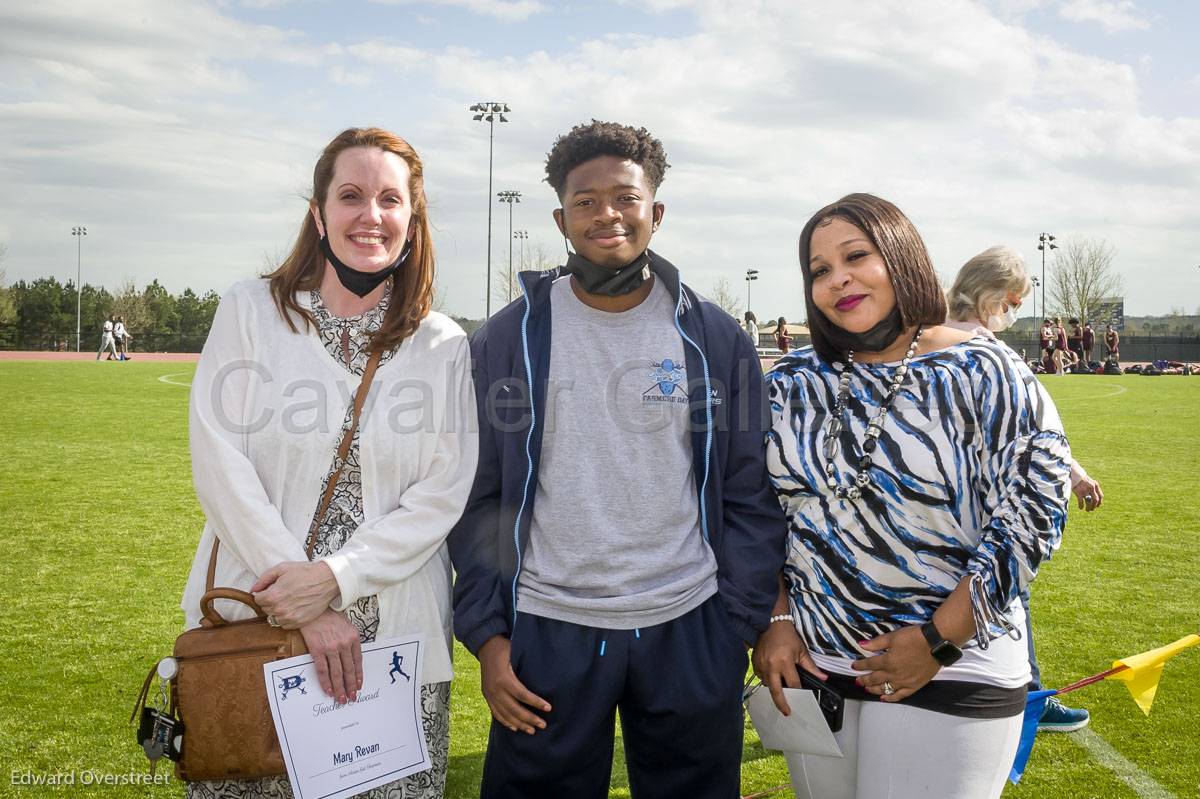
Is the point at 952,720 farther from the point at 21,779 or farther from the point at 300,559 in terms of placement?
the point at 21,779

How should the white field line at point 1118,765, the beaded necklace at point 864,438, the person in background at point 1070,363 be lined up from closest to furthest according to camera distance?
the beaded necklace at point 864,438 < the white field line at point 1118,765 < the person in background at point 1070,363

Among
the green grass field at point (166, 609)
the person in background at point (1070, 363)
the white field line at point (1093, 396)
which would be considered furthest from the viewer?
the person in background at point (1070, 363)

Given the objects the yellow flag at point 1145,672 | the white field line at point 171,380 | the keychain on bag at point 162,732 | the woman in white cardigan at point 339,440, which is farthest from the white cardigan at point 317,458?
the white field line at point 171,380

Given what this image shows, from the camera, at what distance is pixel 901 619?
2285mm

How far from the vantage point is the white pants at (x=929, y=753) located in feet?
7.16

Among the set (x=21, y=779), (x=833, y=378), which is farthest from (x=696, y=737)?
(x=21, y=779)

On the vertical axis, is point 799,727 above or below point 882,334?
below

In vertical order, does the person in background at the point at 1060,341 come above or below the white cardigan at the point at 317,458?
above

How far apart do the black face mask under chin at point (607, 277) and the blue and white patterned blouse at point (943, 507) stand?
72cm

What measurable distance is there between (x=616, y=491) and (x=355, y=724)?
37.0 inches

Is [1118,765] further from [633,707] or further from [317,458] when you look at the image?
[317,458]

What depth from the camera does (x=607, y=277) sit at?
2717 millimetres

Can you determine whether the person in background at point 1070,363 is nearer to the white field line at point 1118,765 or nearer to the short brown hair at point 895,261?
the white field line at point 1118,765

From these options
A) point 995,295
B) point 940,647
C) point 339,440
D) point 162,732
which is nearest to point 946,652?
point 940,647
